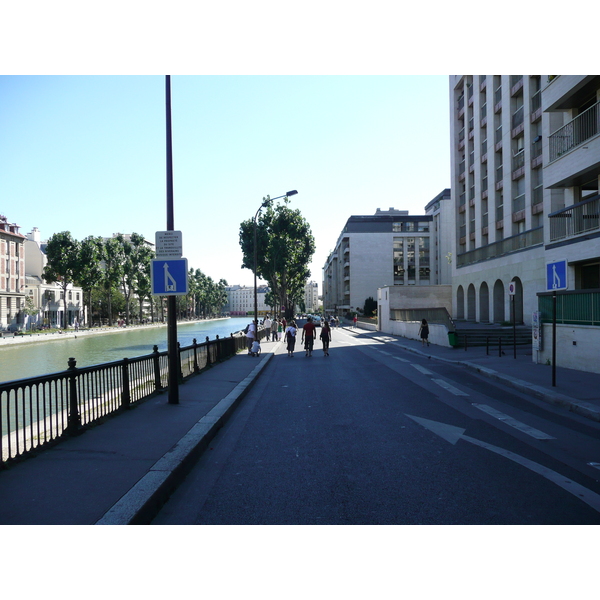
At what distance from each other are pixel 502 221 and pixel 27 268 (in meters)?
83.8

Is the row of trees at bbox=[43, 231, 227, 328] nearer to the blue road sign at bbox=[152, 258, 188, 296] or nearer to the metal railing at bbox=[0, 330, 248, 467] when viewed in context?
the metal railing at bbox=[0, 330, 248, 467]

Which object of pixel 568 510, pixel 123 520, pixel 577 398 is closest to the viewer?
pixel 123 520

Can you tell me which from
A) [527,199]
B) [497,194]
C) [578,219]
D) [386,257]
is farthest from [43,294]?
[578,219]

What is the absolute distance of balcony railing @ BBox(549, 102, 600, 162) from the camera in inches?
682

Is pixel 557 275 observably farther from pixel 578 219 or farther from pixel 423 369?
pixel 578 219

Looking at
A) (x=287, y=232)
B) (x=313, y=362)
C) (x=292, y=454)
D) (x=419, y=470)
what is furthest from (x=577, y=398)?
(x=287, y=232)

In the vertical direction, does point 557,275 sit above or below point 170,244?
below

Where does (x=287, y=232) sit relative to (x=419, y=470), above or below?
above

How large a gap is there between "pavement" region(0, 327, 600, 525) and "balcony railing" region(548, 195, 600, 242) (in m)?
8.49

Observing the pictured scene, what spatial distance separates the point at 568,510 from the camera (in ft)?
14.0

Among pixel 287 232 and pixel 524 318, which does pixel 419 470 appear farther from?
pixel 287 232

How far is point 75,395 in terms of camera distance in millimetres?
6949

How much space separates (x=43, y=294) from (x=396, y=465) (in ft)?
288

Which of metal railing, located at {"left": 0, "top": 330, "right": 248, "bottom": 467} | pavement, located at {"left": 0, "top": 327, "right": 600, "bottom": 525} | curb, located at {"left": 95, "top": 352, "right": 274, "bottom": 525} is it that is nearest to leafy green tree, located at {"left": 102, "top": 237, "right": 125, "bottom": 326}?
metal railing, located at {"left": 0, "top": 330, "right": 248, "bottom": 467}
